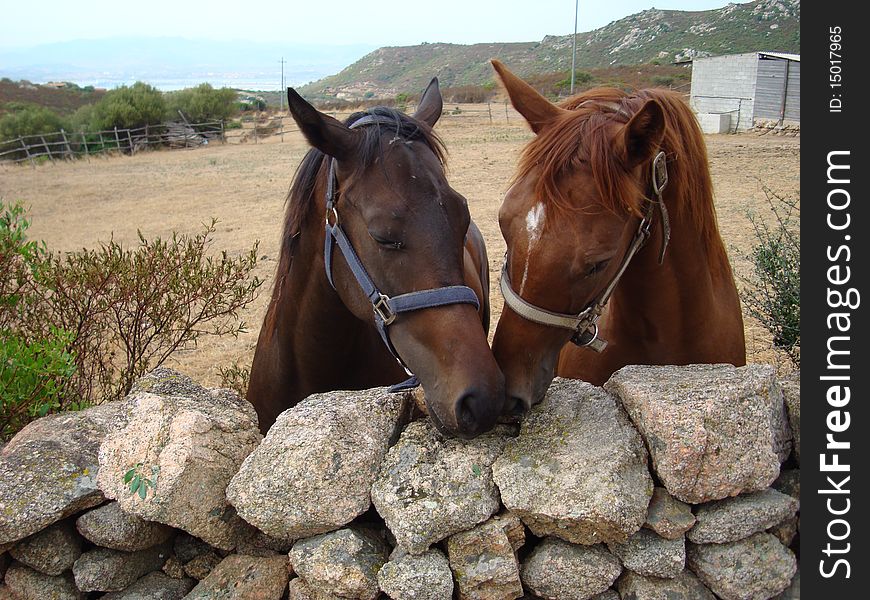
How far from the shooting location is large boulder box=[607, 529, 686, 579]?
5.64 feet

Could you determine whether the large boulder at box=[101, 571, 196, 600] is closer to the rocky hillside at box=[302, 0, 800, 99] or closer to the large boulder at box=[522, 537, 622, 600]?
the large boulder at box=[522, 537, 622, 600]

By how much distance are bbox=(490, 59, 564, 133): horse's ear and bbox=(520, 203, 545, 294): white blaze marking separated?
53cm

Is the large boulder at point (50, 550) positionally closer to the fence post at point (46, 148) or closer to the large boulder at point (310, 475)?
the large boulder at point (310, 475)

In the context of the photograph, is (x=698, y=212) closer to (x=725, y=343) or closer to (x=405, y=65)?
(x=725, y=343)

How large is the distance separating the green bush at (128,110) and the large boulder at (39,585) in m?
33.0

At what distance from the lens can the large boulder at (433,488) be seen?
170cm

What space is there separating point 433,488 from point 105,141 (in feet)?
106

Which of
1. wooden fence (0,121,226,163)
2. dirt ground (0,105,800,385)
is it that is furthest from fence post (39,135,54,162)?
dirt ground (0,105,800,385)

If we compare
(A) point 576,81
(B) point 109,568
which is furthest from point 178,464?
(A) point 576,81

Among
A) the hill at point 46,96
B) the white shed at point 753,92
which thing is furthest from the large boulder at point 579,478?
the hill at point 46,96

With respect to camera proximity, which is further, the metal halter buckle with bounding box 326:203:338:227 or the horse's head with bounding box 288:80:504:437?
the metal halter buckle with bounding box 326:203:338:227

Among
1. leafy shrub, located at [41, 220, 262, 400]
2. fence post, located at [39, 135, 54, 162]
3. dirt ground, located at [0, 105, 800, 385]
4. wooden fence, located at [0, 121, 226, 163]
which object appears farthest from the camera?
wooden fence, located at [0, 121, 226, 163]

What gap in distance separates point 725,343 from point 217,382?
473cm

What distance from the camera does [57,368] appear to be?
263 centimetres
